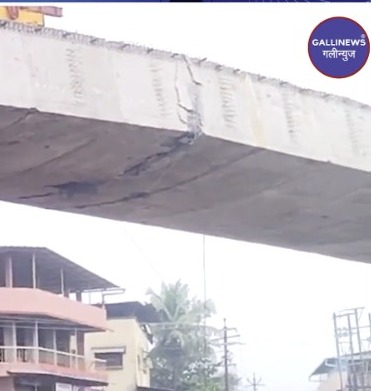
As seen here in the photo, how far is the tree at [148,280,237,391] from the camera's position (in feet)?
53.5

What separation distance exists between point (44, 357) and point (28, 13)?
38.0ft

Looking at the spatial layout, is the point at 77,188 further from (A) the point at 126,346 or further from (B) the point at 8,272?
(A) the point at 126,346

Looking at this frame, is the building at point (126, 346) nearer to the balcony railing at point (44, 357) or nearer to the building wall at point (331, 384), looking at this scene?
the balcony railing at point (44, 357)

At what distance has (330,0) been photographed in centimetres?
447

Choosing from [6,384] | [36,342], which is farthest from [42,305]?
[6,384]

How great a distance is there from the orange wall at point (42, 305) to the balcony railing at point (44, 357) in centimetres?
54

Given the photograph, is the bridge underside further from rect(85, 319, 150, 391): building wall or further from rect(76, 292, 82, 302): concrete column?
rect(85, 319, 150, 391): building wall

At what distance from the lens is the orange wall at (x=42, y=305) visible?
15453mm

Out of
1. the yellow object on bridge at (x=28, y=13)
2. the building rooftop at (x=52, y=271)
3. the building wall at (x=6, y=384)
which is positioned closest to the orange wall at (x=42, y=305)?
the building rooftop at (x=52, y=271)

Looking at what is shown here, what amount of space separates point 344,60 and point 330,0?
261 millimetres

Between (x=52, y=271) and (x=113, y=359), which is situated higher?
(x=52, y=271)

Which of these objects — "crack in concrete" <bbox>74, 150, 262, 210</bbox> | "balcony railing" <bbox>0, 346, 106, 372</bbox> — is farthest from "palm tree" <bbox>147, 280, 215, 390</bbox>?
"crack in concrete" <bbox>74, 150, 262, 210</bbox>

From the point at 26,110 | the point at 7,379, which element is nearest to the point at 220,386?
the point at 7,379

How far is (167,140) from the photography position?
16.4 feet
